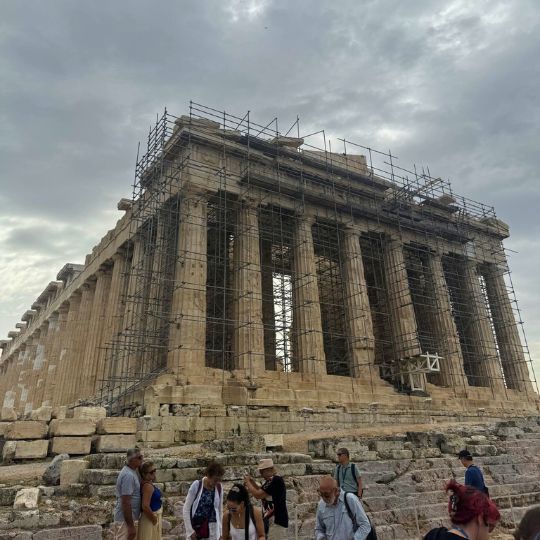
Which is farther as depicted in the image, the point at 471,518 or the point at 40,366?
the point at 40,366

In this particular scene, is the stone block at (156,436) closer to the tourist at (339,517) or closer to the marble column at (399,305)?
the tourist at (339,517)

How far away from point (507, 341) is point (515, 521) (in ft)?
79.7

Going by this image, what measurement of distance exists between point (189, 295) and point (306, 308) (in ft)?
18.5

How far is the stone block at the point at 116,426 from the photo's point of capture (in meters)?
13.6

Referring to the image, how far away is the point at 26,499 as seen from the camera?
6.74 metres

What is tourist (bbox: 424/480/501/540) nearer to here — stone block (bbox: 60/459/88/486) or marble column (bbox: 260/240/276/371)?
stone block (bbox: 60/459/88/486)

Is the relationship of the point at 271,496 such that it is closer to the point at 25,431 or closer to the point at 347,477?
the point at 347,477

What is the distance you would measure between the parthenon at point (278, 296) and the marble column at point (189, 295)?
0.06 meters

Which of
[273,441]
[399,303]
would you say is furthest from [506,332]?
[273,441]

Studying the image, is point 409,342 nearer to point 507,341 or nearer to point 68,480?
point 507,341

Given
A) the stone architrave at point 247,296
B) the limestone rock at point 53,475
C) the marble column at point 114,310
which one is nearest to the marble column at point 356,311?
the stone architrave at point 247,296

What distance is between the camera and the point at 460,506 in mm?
2791

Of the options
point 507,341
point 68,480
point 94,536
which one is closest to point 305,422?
point 68,480

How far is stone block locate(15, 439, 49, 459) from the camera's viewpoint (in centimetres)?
1261
